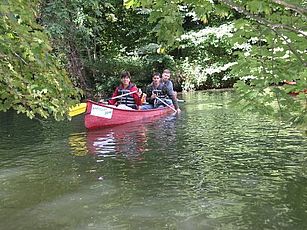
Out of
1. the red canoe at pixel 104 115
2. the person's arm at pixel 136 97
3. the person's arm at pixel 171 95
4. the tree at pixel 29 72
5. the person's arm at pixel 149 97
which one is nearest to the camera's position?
the tree at pixel 29 72

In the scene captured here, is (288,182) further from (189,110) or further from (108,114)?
(189,110)

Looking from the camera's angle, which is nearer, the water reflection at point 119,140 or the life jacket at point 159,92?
the water reflection at point 119,140

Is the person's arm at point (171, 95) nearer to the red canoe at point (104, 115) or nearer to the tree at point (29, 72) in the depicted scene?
the red canoe at point (104, 115)

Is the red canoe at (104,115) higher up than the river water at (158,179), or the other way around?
the red canoe at (104,115)

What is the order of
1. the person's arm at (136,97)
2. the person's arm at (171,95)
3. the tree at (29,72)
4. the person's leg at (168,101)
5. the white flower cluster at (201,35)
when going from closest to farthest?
1. the tree at (29,72)
2. the person's arm at (136,97)
3. the person's arm at (171,95)
4. the person's leg at (168,101)
5. the white flower cluster at (201,35)

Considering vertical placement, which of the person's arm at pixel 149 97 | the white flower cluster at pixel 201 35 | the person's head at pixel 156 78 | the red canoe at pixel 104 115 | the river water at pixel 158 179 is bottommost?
the river water at pixel 158 179

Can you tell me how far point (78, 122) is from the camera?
12.9m

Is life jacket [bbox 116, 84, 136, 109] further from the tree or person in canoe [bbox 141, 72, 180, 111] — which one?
the tree

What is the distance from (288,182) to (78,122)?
26.7 feet

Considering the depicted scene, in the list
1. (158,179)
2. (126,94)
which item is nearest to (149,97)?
(126,94)

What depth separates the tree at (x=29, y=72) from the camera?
369 centimetres

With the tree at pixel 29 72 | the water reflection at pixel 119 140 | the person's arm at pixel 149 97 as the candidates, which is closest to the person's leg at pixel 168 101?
the person's arm at pixel 149 97

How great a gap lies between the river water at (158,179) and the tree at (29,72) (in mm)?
1219

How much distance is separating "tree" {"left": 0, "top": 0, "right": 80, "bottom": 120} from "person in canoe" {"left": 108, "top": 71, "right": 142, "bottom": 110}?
7.64m
